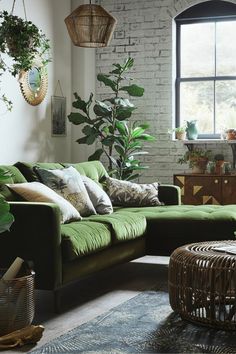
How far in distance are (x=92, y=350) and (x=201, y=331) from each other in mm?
675

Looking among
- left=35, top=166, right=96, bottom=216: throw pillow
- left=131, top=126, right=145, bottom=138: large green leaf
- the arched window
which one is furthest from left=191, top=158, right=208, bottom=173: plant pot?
left=35, top=166, right=96, bottom=216: throw pillow

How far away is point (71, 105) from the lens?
8.05 meters

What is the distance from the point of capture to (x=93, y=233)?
173 inches

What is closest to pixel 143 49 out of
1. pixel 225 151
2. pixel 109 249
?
pixel 225 151

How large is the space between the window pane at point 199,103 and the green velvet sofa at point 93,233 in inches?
71.3

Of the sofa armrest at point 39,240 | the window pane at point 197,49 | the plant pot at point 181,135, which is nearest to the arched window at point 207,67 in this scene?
the window pane at point 197,49

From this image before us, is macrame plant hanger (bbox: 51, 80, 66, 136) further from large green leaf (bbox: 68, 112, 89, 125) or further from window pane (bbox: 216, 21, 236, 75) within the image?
window pane (bbox: 216, 21, 236, 75)

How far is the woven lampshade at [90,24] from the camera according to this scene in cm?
629

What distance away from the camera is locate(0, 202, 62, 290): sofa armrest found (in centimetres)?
407

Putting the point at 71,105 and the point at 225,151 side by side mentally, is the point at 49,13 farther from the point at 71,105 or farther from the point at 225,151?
the point at 225,151

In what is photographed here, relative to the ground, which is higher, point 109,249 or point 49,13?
point 49,13

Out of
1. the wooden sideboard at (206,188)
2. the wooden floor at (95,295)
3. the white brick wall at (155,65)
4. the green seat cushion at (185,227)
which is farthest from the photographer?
the white brick wall at (155,65)

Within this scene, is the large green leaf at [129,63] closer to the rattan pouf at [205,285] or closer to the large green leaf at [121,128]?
the large green leaf at [121,128]

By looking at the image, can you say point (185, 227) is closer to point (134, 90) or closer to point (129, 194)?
point (129, 194)
